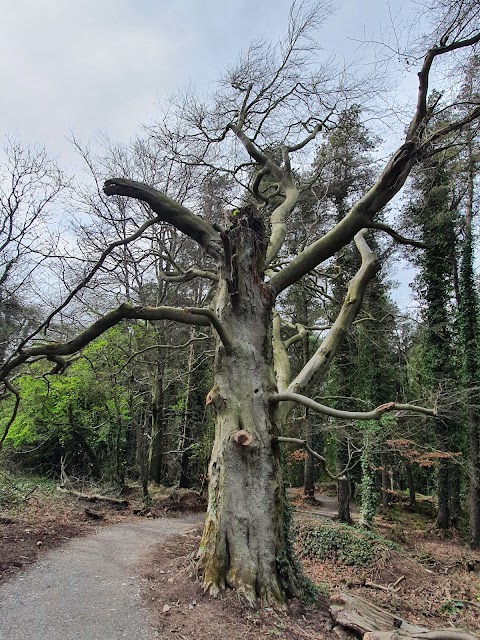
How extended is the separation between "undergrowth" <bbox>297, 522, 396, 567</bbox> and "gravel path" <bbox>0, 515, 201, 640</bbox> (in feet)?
13.5

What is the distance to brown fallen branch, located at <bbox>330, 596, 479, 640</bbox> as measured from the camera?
3.93m

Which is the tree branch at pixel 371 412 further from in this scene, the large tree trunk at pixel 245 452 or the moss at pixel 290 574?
the moss at pixel 290 574

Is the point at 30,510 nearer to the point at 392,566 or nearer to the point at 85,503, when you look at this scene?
the point at 85,503

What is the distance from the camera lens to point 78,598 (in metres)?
4.30

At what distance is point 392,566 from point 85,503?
781cm

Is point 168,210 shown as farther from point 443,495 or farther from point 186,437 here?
point 443,495

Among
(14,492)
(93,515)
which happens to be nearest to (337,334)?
(93,515)

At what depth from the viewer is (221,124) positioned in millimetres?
8602

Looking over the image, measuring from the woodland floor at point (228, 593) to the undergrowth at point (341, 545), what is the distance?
20 cm

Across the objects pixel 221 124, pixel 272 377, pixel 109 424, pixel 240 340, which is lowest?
pixel 109 424

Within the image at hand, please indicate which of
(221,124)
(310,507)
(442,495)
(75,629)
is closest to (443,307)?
(442,495)

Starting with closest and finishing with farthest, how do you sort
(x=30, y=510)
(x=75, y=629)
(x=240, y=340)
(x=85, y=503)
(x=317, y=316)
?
(x=75, y=629) → (x=240, y=340) → (x=30, y=510) → (x=85, y=503) → (x=317, y=316)

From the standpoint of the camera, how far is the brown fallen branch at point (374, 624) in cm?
393

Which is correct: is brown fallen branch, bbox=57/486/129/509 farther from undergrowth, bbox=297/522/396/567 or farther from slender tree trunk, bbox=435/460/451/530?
slender tree trunk, bbox=435/460/451/530
